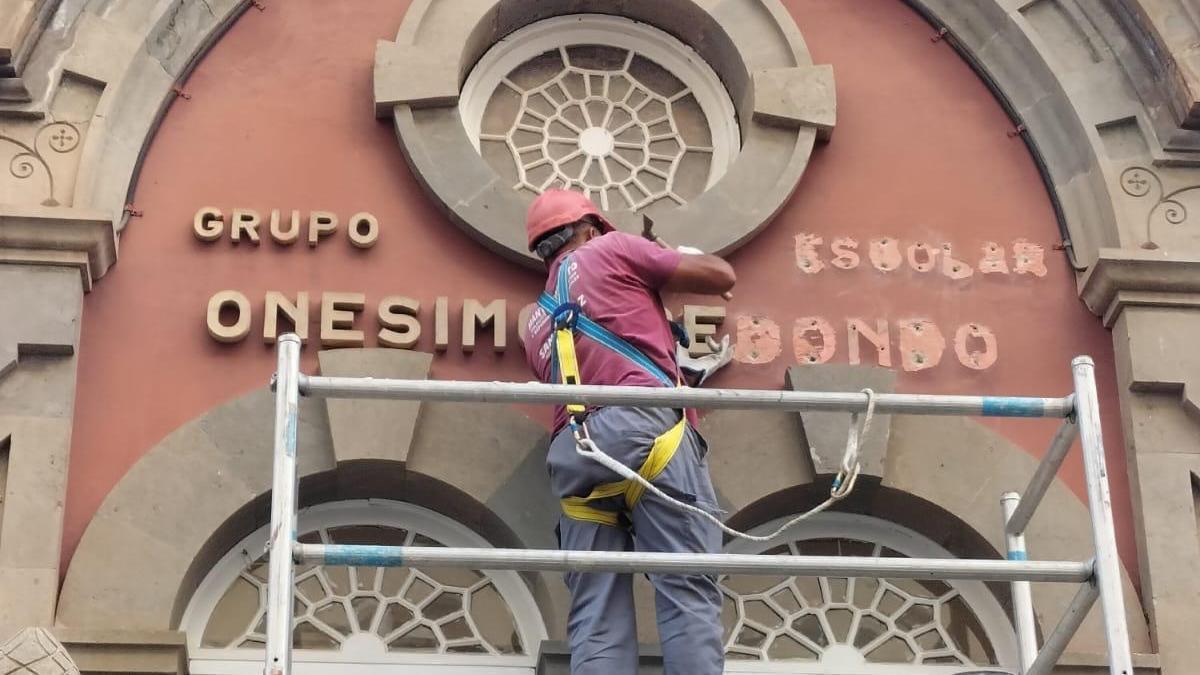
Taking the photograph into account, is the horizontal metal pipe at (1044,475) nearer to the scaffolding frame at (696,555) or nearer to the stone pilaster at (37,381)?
the scaffolding frame at (696,555)

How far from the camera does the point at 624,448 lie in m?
9.05

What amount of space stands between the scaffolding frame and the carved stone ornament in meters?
1.09

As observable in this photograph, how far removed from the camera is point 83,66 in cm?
1125

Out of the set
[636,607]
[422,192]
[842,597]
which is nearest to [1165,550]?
[842,597]

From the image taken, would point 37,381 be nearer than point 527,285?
Yes

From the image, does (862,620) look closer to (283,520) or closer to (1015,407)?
(1015,407)

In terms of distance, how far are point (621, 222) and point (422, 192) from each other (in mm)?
1013

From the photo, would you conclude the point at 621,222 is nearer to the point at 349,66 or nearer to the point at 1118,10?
the point at 349,66

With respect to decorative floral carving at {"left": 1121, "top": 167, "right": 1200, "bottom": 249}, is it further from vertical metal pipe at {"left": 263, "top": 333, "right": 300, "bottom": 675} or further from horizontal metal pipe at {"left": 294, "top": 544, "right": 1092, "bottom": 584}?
vertical metal pipe at {"left": 263, "top": 333, "right": 300, "bottom": 675}

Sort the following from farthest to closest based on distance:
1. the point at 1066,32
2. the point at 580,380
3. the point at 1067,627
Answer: the point at 1066,32 < the point at 580,380 < the point at 1067,627

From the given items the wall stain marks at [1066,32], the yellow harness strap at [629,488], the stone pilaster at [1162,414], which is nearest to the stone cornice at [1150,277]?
the stone pilaster at [1162,414]

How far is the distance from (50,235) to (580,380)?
283 centimetres

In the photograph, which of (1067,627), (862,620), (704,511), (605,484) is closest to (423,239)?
(605,484)

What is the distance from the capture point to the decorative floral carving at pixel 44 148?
10938 millimetres
